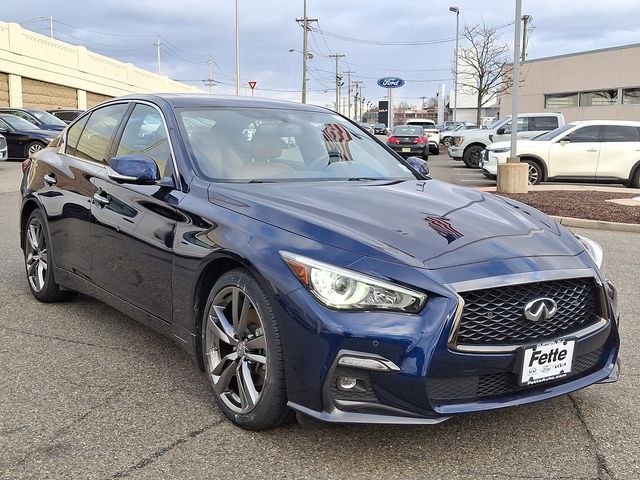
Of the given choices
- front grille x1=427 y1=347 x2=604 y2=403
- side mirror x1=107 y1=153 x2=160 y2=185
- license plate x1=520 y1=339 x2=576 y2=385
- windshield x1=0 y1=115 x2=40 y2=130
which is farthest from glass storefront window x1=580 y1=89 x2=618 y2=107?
front grille x1=427 y1=347 x2=604 y2=403

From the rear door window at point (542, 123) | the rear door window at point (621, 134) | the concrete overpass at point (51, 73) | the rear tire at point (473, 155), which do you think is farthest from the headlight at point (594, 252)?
the concrete overpass at point (51, 73)

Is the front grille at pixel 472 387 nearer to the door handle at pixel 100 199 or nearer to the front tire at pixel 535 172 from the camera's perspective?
the door handle at pixel 100 199

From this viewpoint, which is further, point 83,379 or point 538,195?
point 538,195

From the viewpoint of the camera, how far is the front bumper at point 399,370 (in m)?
2.62

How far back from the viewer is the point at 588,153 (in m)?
15.5

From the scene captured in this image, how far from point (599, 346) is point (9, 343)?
11.7ft

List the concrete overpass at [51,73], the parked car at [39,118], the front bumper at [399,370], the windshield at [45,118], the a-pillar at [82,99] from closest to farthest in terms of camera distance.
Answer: the front bumper at [399,370]
the parked car at [39,118]
the windshield at [45,118]
the concrete overpass at [51,73]
the a-pillar at [82,99]

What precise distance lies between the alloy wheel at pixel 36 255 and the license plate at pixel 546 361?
12.5 feet

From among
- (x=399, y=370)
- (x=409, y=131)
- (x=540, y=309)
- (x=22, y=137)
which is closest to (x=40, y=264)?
(x=399, y=370)

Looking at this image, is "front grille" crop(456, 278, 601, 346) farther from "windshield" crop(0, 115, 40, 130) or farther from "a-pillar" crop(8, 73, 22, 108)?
"a-pillar" crop(8, 73, 22, 108)

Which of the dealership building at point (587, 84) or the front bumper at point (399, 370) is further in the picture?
the dealership building at point (587, 84)

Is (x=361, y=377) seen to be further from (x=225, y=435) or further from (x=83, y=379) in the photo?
(x=83, y=379)

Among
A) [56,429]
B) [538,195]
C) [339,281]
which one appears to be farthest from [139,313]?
[538,195]

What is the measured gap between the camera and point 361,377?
105 inches
